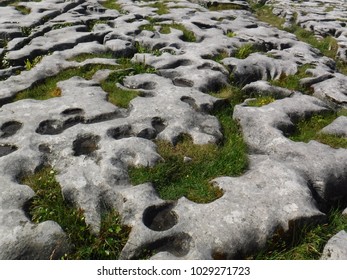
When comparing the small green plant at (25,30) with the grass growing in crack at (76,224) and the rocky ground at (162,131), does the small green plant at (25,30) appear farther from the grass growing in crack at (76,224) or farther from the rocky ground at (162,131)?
the grass growing in crack at (76,224)

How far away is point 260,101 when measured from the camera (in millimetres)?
14508

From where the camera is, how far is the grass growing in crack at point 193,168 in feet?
31.3

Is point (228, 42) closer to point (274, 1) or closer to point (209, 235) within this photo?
point (209, 235)

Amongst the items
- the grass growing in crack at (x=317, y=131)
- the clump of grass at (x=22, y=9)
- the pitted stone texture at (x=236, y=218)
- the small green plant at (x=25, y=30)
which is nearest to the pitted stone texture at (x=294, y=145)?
the grass growing in crack at (x=317, y=131)

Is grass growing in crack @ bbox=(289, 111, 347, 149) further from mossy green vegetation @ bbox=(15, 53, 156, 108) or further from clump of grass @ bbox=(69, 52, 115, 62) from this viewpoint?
clump of grass @ bbox=(69, 52, 115, 62)

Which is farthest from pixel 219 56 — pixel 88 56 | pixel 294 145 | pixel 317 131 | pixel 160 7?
pixel 160 7

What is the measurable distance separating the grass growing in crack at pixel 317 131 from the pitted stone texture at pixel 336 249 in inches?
171

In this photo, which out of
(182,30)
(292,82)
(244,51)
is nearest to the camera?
(292,82)

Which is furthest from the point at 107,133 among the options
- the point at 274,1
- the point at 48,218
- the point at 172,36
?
the point at 274,1

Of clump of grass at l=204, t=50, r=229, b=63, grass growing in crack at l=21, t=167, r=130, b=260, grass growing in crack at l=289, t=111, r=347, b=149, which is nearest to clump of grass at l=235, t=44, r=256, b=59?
clump of grass at l=204, t=50, r=229, b=63

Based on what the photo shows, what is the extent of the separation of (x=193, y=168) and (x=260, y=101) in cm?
562

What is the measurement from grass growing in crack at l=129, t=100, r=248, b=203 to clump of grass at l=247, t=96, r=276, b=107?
2.84m

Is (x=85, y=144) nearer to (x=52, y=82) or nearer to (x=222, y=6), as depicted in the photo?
(x=52, y=82)

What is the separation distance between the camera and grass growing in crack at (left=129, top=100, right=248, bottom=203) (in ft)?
31.3
